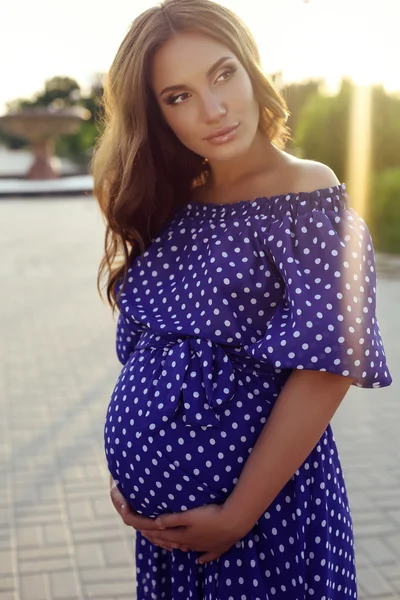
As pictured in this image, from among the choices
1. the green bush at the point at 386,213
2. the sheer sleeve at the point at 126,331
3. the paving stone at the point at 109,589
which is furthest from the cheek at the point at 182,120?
the green bush at the point at 386,213

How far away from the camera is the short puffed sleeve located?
1521 millimetres

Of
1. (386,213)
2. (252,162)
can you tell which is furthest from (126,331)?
(386,213)

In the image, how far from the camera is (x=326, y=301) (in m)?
1.52

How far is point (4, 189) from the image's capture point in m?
23.9

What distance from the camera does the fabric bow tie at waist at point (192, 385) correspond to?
165 centimetres

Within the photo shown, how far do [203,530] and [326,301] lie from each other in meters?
0.55

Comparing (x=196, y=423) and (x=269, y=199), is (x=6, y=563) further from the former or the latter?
(x=269, y=199)

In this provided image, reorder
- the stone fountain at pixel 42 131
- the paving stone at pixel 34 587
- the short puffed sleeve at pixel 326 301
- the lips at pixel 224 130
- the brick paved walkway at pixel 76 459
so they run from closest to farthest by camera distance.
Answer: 1. the short puffed sleeve at pixel 326 301
2. the lips at pixel 224 130
3. the paving stone at pixel 34 587
4. the brick paved walkway at pixel 76 459
5. the stone fountain at pixel 42 131

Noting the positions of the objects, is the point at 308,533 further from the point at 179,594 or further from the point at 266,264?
the point at 266,264

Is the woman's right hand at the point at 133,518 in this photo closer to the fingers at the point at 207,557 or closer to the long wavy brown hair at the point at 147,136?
the fingers at the point at 207,557

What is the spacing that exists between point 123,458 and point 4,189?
23.1 m

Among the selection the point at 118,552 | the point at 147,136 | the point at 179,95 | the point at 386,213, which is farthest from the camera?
the point at 386,213

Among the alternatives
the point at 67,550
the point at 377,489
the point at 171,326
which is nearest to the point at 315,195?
the point at 171,326

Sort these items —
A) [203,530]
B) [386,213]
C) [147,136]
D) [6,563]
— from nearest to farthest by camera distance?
[203,530]
[147,136]
[6,563]
[386,213]
